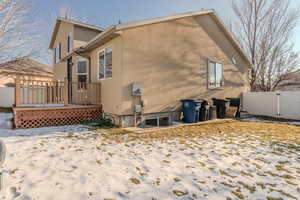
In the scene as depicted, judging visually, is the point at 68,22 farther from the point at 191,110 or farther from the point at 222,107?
the point at 222,107

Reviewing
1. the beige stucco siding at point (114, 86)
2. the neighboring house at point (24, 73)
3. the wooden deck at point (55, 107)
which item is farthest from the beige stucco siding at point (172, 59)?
the neighboring house at point (24, 73)

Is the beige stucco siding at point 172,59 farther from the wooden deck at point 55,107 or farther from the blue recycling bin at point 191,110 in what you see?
the wooden deck at point 55,107

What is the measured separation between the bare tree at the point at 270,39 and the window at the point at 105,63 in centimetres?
1398

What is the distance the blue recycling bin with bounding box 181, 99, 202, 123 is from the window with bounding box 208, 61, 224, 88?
255cm

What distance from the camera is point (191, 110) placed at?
24.7ft

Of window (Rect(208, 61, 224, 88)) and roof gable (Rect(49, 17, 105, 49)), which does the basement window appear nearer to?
window (Rect(208, 61, 224, 88))

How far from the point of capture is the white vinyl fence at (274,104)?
9.11 m

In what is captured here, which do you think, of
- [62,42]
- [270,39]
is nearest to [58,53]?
[62,42]

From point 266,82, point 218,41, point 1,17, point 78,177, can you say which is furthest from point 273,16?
point 1,17

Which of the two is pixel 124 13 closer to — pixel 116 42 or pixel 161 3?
pixel 161 3

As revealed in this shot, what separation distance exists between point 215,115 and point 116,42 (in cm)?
610

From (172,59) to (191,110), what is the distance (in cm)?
256

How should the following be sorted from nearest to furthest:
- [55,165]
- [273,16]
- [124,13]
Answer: [55,165]
[273,16]
[124,13]

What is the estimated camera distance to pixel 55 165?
3113 millimetres
